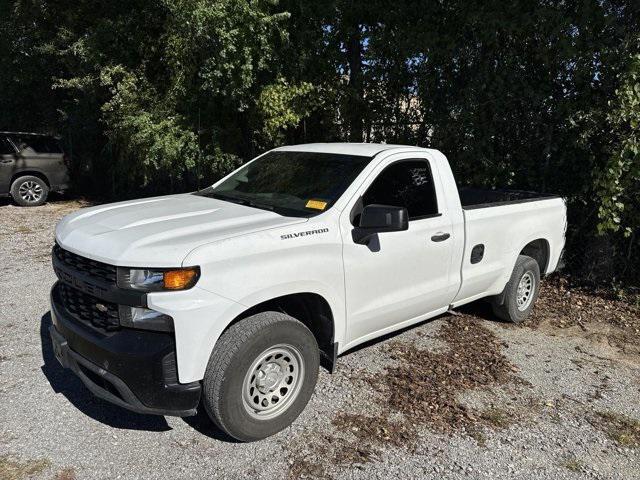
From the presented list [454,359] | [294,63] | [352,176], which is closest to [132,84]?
[294,63]

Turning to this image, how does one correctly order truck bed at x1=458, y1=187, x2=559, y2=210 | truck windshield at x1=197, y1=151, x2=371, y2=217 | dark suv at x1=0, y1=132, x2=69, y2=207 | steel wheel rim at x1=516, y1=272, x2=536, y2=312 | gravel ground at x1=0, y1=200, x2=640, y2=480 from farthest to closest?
1. dark suv at x1=0, y1=132, x2=69, y2=207
2. truck bed at x1=458, y1=187, x2=559, y2=210
3. steel wheel rim at x1=516, y1=272, x2=536, y2=312
4. truck windshield at x1=197, y1=151, x2=371, y2=217
5. gravel ground at x1=0, y1=200, x2=640, y2=480

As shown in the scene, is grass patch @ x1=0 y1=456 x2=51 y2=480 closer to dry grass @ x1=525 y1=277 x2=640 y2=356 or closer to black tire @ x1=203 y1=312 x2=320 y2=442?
black tire @ x1=203 y1=312 x2=320 y2=442

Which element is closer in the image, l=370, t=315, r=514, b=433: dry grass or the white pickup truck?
the white pickup truck

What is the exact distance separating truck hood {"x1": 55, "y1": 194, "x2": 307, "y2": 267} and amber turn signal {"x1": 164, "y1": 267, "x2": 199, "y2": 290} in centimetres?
5

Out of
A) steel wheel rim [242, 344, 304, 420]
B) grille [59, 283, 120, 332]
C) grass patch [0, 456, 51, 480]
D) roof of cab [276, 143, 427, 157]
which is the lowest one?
grass patch [0, 456, 51, 480]

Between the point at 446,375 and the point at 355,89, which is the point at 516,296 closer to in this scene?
the point at 446,375

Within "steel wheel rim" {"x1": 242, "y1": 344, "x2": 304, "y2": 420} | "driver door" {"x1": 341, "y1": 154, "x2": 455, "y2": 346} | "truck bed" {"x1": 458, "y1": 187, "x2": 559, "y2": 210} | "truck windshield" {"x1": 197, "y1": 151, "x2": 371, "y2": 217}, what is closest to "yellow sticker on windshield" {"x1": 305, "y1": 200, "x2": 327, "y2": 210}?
"truck windshield" {"x1": 197, "y1": 151, "x2": 371, "y2": 217}

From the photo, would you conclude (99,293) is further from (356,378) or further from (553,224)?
(553,224)

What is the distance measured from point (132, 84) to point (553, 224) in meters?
7.74

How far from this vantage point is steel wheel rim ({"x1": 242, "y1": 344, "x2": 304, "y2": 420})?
10.3 feet

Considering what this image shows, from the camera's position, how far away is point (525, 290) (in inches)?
213

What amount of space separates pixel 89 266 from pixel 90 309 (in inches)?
10.2

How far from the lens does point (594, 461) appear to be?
10.6 ft

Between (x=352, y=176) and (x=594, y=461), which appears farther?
(x=352, y=176)
